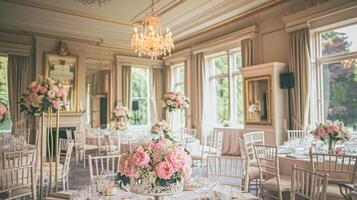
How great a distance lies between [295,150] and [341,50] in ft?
9.67

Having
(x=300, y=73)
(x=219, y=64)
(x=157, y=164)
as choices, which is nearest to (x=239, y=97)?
(x=219, y=64)

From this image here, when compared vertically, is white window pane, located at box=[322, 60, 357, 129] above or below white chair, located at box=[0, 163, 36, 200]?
above

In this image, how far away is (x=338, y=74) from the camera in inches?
228

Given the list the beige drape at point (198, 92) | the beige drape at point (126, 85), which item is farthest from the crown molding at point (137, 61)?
the beige drape at point (198, 92)

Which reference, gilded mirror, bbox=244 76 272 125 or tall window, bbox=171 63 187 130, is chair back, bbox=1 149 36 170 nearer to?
gilded mirror, bbox=244 76 272 125

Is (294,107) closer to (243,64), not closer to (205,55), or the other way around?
(243,64)

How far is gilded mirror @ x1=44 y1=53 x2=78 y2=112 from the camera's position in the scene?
27.9 feet

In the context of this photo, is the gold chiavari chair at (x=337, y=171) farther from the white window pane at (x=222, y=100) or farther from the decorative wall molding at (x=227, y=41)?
the white window pane at (x=222, y=100)

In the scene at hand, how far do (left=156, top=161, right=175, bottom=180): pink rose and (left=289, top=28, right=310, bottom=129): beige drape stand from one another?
509 centimetres

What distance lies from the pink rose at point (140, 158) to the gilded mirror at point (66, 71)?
24.7ft

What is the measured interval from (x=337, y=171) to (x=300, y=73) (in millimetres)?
3328

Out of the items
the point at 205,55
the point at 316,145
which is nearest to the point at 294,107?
the point at 316,145

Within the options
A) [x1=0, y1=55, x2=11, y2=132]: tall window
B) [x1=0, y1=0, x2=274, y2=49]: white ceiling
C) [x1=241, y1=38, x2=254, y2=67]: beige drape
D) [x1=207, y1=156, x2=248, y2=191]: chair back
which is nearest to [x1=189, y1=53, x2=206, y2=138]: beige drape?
[x1=0, y1=0, x2=274, y2=49]: white ceiling

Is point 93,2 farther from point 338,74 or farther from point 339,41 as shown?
point 338,74
